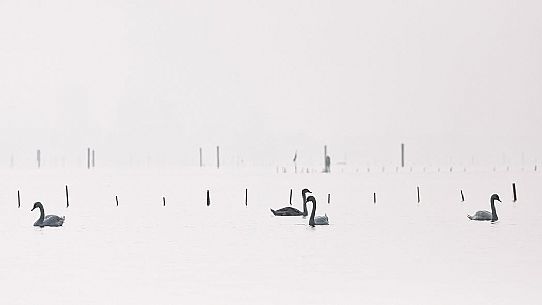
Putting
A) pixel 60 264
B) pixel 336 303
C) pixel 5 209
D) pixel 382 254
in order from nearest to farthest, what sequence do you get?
pixel 336 303
pixel 60 264
pixel 382 254
pixel 5 209

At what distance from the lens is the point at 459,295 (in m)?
27.7

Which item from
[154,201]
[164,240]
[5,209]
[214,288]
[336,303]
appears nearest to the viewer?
[336,303]

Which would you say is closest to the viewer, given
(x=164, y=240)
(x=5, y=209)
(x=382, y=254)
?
(x=382, y=254)

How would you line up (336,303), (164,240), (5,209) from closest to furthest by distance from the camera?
(336,303)
(164,240)
(5,209)

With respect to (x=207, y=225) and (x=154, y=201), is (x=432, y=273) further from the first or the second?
(x=154, y=201)

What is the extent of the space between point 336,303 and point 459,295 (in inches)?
147

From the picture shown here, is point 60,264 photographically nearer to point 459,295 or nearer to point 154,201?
point 459,295

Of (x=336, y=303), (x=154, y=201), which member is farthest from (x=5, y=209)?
(x=336, y=303)

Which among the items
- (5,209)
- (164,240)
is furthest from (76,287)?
(5,209)

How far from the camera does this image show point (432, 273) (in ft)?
106

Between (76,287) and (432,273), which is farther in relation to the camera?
(432,273)

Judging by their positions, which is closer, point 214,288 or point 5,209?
point 214,288

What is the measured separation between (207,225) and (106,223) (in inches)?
264

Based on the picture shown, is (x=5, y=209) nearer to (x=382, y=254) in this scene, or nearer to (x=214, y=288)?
(x=382, y=254)
